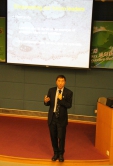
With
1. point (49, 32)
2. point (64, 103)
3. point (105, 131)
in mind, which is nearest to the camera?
point (64, 103)

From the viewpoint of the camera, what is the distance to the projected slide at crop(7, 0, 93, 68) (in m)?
5.29

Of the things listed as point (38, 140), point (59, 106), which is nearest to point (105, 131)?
point (59, 106)

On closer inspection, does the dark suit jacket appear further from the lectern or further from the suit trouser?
the lectern

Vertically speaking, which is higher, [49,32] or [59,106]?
[49,32]

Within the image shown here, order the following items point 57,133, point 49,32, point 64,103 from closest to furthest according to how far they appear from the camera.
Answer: point 64,103
point 57,133
point 49,32

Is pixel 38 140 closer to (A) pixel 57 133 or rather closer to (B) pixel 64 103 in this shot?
(A) pixel 57 133

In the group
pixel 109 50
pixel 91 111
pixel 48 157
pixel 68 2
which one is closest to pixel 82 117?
pixel 91 111

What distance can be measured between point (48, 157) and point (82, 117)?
198 centimetres

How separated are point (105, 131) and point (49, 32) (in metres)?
2.42

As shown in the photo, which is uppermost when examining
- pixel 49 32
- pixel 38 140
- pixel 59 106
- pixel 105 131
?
pixel 49 32

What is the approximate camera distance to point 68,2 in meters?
5.25

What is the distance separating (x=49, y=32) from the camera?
546 centimetres

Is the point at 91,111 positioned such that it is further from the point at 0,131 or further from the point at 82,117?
the point at 0,131

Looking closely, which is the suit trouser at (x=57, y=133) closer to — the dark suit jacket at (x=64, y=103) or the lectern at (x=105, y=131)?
the dark suit jacket at (x=64, y=103)
